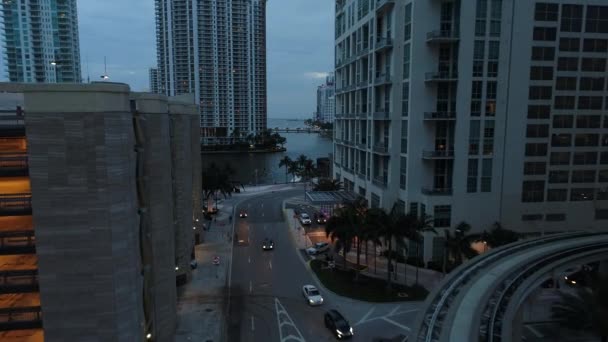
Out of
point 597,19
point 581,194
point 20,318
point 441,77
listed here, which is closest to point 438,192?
point 441,77

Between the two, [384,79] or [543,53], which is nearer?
[543,53]

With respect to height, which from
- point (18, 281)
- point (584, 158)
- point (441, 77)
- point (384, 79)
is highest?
point (384, 79)

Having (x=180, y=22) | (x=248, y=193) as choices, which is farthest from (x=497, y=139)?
(x=180, y=22)

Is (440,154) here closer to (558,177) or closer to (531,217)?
(531,217)

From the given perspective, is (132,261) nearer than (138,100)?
Yes

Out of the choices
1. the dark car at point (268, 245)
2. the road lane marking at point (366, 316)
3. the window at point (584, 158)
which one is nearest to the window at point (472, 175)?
the window at point (584, 158)

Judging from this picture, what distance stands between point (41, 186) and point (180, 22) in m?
169

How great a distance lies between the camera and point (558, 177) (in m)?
42.3

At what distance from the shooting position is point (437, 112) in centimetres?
3984

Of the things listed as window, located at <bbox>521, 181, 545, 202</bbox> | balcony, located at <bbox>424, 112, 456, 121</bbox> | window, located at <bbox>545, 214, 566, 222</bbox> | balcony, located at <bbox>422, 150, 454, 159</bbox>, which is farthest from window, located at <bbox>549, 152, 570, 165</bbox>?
balcony, located at <bbox>424, 112, 456, 121</bbox>

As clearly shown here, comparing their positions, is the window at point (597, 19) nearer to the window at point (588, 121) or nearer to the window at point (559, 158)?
the window at point (588, 121)

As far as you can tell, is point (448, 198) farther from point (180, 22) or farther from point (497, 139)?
point (180, 22)

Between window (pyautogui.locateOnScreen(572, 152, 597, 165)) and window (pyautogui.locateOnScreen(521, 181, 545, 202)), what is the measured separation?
4.45m

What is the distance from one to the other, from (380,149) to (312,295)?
20.2 m
